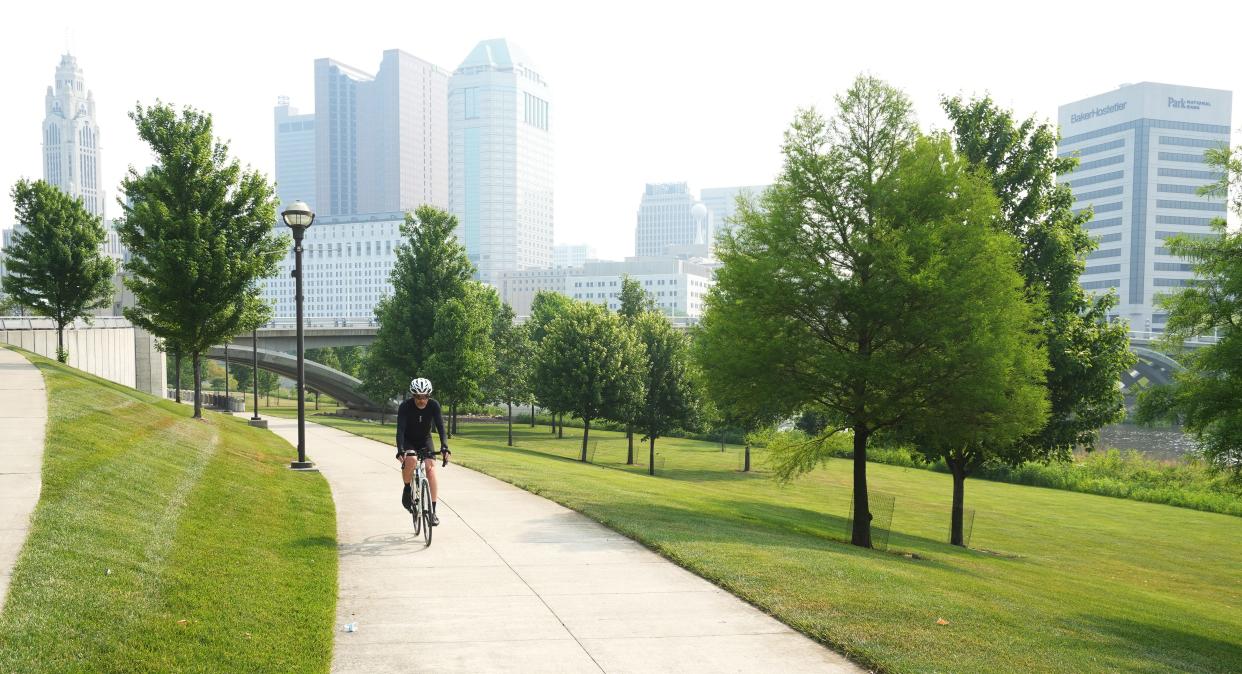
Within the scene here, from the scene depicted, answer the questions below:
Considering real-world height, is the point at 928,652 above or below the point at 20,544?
below

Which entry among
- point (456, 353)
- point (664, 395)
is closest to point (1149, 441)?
point (664, 395)

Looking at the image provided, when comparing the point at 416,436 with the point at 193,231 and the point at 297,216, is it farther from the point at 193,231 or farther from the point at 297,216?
the point at 193,231

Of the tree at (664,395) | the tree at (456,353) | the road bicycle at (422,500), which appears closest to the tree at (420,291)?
the tree at (456,353)

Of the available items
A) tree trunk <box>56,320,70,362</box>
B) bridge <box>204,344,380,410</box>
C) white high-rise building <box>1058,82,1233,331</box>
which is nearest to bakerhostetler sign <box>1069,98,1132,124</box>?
white high-rise building <box>1058,82,1233,331</box>

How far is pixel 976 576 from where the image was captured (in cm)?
1446

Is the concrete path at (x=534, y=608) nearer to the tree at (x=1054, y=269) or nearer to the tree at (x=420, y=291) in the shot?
→ the tree at (x=1054, y=269)

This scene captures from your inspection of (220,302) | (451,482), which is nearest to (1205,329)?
(451,482)

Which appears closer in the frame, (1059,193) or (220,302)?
(1059,193)

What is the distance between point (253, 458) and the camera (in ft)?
62.8

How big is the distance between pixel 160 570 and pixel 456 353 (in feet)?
98.8

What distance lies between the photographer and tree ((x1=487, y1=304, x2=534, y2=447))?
49781mm

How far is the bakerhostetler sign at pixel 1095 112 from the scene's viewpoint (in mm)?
181375

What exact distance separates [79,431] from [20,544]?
21.8 ft

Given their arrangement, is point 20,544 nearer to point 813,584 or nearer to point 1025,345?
point 813,584
